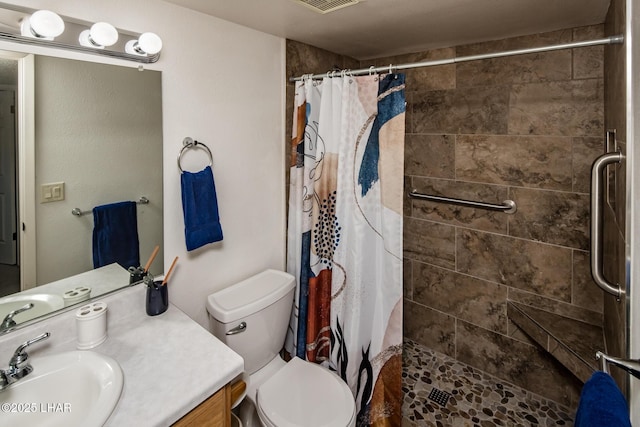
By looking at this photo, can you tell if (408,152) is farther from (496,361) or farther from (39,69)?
(39,69)

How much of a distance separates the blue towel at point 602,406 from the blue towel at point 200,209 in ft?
4.97

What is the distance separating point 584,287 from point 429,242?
0.92 m

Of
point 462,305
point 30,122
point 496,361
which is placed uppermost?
point 30,122

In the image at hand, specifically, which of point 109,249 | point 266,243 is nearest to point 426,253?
point 266,243

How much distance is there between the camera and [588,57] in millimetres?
1788

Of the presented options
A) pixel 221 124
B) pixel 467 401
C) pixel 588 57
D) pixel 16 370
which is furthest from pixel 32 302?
pixel 588 57

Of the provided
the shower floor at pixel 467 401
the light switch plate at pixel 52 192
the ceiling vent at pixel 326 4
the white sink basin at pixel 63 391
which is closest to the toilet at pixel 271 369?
the white sink basin at pixel 63 391

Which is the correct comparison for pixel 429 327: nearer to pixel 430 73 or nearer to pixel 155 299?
pixel 430 73

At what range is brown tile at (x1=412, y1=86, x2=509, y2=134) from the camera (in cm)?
210

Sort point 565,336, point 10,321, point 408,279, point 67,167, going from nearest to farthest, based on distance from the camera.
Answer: point 10,321, point 67,167, point 565,336, point 408,279

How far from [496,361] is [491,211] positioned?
1000 millimetres

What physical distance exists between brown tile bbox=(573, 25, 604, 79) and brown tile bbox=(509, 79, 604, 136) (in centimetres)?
4

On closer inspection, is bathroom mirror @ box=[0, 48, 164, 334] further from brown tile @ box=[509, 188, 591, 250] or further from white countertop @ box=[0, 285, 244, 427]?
brown tile @ box=[509, 188, 591, 250]

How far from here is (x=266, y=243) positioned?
7.02 feet
